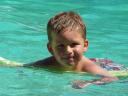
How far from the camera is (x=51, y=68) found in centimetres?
604

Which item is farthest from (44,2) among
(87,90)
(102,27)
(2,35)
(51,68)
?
(87,90)

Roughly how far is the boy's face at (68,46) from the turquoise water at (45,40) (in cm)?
25

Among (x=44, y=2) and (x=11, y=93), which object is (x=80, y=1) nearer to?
(x=44, y=2)

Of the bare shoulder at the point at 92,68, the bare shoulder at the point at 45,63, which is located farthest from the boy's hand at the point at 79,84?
the bare shoulder at the point at 45,63

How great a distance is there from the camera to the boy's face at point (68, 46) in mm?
5461

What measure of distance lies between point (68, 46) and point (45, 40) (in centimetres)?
285

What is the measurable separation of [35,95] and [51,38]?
0.93m

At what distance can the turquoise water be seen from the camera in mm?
5227

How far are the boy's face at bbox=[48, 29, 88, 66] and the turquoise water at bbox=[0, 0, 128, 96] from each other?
246mm

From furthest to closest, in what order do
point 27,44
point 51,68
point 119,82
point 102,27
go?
point 102,27 < point 27,44 < point 51,68 < point 119,82

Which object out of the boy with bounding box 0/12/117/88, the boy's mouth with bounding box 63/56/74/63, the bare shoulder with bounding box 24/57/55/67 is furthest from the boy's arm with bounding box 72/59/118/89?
the bare shoulder with bounding box 24/57/55/67

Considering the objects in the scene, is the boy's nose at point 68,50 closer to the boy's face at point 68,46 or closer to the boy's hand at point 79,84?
the boy's face at point 68,46

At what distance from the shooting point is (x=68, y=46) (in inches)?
214

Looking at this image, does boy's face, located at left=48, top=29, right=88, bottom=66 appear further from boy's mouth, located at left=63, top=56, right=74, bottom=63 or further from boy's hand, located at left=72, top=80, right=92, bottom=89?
boy's hand, located at left=72, top=80, right=92, bottom=89
